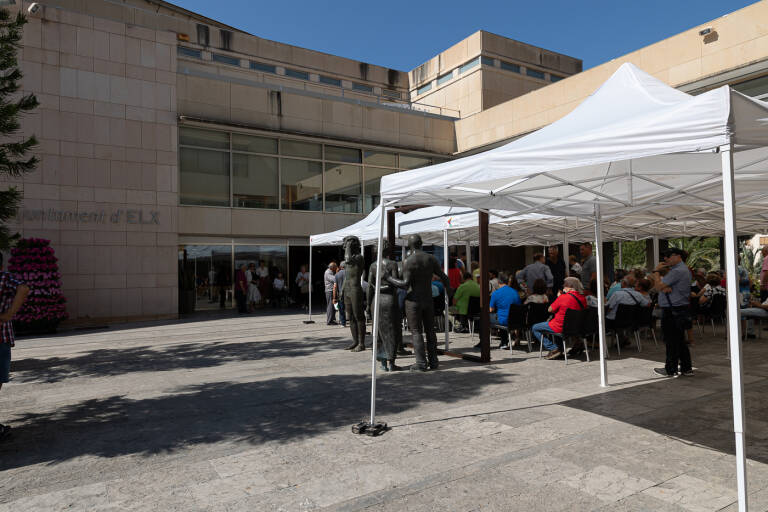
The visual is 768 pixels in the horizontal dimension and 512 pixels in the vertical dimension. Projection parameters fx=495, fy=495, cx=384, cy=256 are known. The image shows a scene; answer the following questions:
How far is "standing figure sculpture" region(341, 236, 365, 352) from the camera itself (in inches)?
336

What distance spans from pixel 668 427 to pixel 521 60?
1013 inches

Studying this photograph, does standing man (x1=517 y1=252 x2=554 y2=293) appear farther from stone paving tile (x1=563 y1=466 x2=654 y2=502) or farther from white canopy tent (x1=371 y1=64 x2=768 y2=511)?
stone paving tile (x1=563 y1=466 x2=654 y2=502)

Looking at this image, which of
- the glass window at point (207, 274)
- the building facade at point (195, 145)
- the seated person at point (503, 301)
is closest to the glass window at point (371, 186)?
the building facade at point (195, 145)

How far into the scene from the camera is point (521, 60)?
26531 mm

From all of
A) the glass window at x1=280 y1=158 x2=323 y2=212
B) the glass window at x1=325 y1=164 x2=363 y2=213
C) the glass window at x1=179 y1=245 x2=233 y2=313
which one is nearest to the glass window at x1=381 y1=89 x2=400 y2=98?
the glass window at x1=325 y1=164 x2=363 y2=213

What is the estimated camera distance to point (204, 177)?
16875mm

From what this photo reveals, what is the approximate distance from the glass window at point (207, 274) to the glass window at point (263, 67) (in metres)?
12.5

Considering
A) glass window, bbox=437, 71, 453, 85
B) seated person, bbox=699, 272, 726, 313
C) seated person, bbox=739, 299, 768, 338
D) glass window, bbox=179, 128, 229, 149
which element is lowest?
seated person, bbox=739, 299, 768, 338

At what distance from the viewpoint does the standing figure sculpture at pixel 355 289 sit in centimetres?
852

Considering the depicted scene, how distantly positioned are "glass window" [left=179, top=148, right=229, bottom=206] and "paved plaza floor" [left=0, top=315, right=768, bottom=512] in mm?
9908

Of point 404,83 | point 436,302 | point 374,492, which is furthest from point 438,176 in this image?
point 404,83

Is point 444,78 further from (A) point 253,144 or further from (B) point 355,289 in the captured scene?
(B) point 355,289

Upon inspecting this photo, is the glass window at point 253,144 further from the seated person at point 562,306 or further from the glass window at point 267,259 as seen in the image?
the seated person at point 562,306

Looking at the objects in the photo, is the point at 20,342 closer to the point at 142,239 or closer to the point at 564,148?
the point at 142,239
